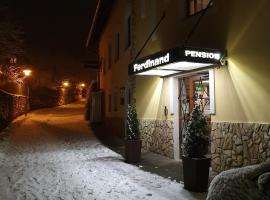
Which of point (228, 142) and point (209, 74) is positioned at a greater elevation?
point (209, 74)

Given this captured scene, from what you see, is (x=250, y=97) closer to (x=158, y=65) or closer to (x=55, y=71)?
(x=158, y=65)

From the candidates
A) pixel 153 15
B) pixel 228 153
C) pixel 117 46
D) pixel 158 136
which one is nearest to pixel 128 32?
pixel 117 46

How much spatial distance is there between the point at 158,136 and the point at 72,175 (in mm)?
4270

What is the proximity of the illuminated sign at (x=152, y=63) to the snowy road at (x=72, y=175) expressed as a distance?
3085 millimetres

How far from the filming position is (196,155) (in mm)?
6871

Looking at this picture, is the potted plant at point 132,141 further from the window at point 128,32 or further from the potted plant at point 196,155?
the window at point 128,32

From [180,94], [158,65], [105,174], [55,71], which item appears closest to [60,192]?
[105,174]

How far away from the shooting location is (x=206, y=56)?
8062 millimetres

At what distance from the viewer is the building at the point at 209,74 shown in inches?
281

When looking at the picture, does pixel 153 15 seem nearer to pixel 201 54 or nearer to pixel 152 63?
pixel 152 63

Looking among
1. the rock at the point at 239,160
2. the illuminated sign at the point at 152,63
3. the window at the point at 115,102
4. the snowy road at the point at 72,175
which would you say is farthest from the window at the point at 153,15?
the window at the point at 115,102

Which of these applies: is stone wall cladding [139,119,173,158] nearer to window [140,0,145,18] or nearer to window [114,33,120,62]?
window [140,0,145,18]

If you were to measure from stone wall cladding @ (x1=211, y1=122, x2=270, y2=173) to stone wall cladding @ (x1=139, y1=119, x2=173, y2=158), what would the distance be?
264cm

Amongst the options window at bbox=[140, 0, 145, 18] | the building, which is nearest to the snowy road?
the building
